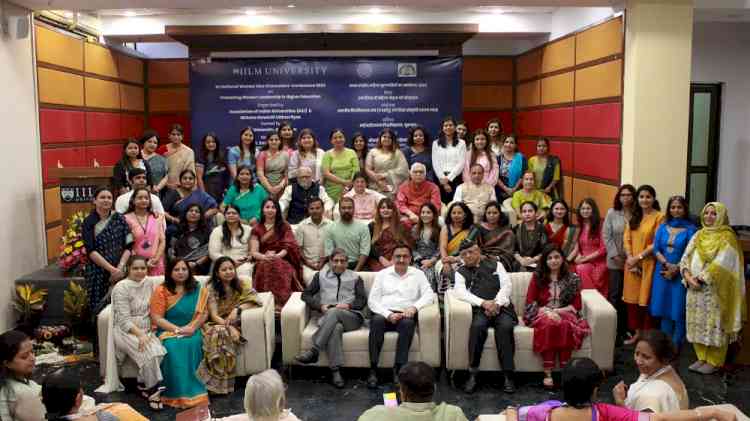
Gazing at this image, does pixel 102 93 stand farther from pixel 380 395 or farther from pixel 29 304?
pixel 380 395

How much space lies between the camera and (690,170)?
380 inches

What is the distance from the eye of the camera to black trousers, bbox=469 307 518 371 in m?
5.16

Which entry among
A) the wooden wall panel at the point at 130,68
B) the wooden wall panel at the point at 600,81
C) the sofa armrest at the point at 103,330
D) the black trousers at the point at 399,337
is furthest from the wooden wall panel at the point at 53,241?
the wooden wall panel at the point at 600,81

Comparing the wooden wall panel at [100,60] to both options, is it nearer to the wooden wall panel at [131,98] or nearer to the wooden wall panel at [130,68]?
the wooden wall panel at [130,68]

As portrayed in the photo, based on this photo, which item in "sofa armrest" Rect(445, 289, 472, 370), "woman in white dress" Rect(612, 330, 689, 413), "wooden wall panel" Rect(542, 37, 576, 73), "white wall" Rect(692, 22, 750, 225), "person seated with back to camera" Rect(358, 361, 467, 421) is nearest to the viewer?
"person seated with back to camera" Rect(358, 361, 467, 421)

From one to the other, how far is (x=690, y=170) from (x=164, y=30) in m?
7.60

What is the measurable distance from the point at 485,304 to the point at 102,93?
21.5 feet

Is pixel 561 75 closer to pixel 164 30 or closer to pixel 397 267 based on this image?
pixel 397 267

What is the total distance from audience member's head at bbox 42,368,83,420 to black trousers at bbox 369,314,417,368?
2.79 meters

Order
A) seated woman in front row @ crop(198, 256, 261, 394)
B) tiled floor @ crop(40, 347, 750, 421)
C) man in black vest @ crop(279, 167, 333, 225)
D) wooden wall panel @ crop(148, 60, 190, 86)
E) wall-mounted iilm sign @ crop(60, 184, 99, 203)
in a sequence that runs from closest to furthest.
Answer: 1. tiled floor @ crop(40, 347, 750, 421)
2. seated woman in front row @ crop(198, 256, 261, 394)
3. wall-mounted iilm sign @ crop(60, 184, 99, 203)
4. man in black vest @ crop(279, 167, 333, 225)
5. wooden wall panel @ crop(148, 60, 190, 86)

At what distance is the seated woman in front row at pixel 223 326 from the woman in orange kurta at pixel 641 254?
3.20 m

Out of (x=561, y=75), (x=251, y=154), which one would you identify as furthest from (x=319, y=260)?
(x=561, y=75)

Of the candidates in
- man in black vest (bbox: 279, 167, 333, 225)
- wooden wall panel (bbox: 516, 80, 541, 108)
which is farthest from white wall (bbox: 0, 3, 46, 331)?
wooden wall panel (bbox: 516, 80, 541, 108)

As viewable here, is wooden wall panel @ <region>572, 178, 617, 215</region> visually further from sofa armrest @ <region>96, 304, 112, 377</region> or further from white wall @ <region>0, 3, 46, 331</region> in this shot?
white wall @ <region>0, 3, 46, 331</region>
